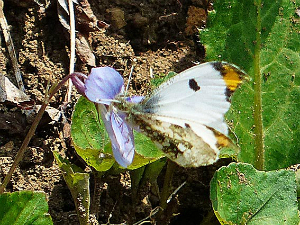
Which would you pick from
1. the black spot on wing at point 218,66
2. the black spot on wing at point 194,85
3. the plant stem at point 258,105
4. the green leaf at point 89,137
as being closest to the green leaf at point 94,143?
the green leaf at point 89,137

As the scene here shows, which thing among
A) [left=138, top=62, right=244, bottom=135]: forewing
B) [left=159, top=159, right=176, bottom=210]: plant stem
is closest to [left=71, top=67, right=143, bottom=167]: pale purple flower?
[left=138, top=62, right=244, bottom=135]: forewing

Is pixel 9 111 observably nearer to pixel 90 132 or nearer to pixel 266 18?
pixel 90 132

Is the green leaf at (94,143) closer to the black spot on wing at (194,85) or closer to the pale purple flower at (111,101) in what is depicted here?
the pale purple flower at (111,101)

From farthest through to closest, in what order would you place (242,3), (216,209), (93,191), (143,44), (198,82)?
(143,44), (242,3), (93,191), (216,209), (198,82)

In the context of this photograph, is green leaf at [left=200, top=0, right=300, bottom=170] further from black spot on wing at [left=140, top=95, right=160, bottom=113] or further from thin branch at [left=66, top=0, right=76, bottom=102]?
black spot on wing at [left=140, top=95, right=160, bottom=113]

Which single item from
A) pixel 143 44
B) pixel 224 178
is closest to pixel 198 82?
pixel 224 178

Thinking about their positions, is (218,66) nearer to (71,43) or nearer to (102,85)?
(102,85)
